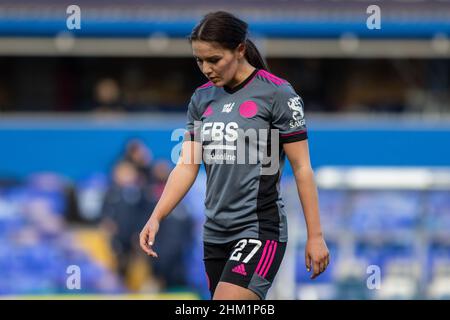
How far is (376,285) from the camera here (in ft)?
24.5

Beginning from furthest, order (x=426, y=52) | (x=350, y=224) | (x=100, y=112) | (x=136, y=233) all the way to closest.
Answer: (x=426, y=52), (x=100, y=112), (x=136, y=233), (x=350, y=224)

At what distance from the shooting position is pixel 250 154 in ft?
16.1

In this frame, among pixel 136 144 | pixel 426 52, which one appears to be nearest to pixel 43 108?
pixel 136 144

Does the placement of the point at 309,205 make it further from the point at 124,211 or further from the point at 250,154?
the point at 124,211

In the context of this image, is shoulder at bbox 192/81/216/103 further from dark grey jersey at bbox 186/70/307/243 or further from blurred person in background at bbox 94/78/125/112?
blurred person in background at bbox 94/78/125/112

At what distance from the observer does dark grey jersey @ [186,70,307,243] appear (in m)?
4.92

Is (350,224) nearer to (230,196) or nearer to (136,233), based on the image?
(136,233)

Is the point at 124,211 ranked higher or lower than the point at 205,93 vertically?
lower

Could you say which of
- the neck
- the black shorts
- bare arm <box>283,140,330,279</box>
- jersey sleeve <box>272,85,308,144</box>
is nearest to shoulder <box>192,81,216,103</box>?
the neck

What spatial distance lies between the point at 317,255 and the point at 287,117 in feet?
2.32

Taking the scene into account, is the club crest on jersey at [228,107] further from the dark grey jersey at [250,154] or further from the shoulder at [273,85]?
the shoulder at [273,85]

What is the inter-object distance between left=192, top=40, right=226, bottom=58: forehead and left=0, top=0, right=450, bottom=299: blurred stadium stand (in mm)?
4636

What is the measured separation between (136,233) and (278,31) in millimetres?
4551

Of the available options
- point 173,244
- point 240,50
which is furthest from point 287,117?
point 173,244
